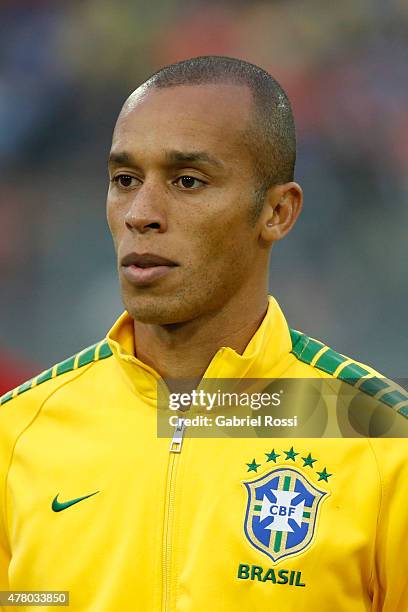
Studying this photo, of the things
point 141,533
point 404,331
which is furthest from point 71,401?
point 404,331

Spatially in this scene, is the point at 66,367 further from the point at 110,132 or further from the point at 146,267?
the point at 110,132

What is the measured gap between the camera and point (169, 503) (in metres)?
2.29

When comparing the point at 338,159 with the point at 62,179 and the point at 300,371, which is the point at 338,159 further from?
the point at 300,371

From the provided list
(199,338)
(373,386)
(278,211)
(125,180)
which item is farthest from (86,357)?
(373,386)

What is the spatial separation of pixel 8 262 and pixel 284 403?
486 centimetres

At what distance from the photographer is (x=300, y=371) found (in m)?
2.46

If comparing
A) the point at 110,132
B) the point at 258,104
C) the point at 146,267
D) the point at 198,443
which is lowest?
the point at 198,443

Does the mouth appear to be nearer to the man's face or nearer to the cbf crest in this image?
the man's face

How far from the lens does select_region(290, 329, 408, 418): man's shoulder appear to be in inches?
94.2

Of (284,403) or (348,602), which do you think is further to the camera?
(284,403)

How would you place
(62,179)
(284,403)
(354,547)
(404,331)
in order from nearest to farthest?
(354,547) → (284,403) → (404,331) → (62,179)

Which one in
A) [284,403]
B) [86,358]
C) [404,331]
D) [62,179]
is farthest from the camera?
[62,179]

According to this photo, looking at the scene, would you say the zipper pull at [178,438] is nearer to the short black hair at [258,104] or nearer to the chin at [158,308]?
the chin at [158,308]

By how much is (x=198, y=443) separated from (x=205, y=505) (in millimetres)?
146
